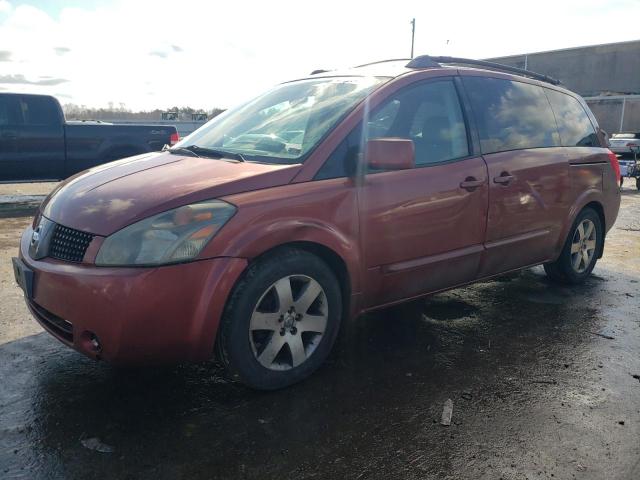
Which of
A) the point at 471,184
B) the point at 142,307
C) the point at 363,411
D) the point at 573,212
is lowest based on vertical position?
the point at 363,411

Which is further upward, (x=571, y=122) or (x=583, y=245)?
(x=571, y=122)

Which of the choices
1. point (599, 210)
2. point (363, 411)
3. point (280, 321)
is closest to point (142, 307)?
point (280, 321)

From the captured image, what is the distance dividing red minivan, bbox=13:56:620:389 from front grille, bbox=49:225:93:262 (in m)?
0.01

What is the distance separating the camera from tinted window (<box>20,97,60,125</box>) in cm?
927

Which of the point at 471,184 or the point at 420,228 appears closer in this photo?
the point at 420,228

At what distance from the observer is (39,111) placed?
936 cm

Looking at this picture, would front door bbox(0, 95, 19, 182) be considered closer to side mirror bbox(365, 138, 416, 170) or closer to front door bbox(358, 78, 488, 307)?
front door bbox(358, 78, 488, 307)

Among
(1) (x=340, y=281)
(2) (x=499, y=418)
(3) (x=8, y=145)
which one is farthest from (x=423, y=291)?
→ (3) (x=8, y=145)

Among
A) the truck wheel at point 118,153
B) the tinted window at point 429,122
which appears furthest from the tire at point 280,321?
the truck wheel at point 118,153

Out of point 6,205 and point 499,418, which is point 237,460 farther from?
point 6,205

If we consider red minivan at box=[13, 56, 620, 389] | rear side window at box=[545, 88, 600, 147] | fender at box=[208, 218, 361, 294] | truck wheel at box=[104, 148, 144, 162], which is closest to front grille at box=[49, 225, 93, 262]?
red minivan at box=[13, 56, 620, 389]

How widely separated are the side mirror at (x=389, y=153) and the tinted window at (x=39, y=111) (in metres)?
8.21

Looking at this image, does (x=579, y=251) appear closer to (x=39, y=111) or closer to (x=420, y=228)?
(x=420, y=228)

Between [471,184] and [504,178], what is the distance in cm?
38
